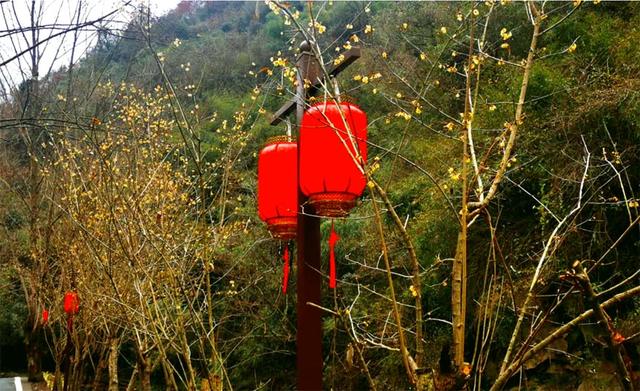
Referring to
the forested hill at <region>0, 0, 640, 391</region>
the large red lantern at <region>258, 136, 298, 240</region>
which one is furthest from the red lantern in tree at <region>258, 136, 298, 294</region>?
the forested hill at <region>0, 0, 640, 391</region>

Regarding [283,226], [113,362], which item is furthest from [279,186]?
[113,362]

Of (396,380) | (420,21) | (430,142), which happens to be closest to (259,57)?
(420,21)

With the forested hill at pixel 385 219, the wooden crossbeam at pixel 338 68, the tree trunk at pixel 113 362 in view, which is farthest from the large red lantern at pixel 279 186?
the tree trunk at pixel 113 362

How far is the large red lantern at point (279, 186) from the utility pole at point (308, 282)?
0.18 metres

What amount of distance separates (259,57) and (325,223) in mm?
9753

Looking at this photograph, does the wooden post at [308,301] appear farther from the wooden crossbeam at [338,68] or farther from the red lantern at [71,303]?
the red lantern at [71,303]

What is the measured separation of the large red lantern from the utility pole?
0.18 meters

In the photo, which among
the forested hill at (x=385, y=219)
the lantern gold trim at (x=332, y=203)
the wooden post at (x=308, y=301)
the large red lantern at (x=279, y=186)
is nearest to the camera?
the wooden post at (x=308, y=301)

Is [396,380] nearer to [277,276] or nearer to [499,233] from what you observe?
[499,233]

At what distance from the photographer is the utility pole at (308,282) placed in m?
2.28

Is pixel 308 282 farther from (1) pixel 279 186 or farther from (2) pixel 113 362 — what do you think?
(2) pixel 113 362

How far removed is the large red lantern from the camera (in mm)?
2658

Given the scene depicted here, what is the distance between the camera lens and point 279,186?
8.80 ft

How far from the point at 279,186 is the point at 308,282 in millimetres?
515
